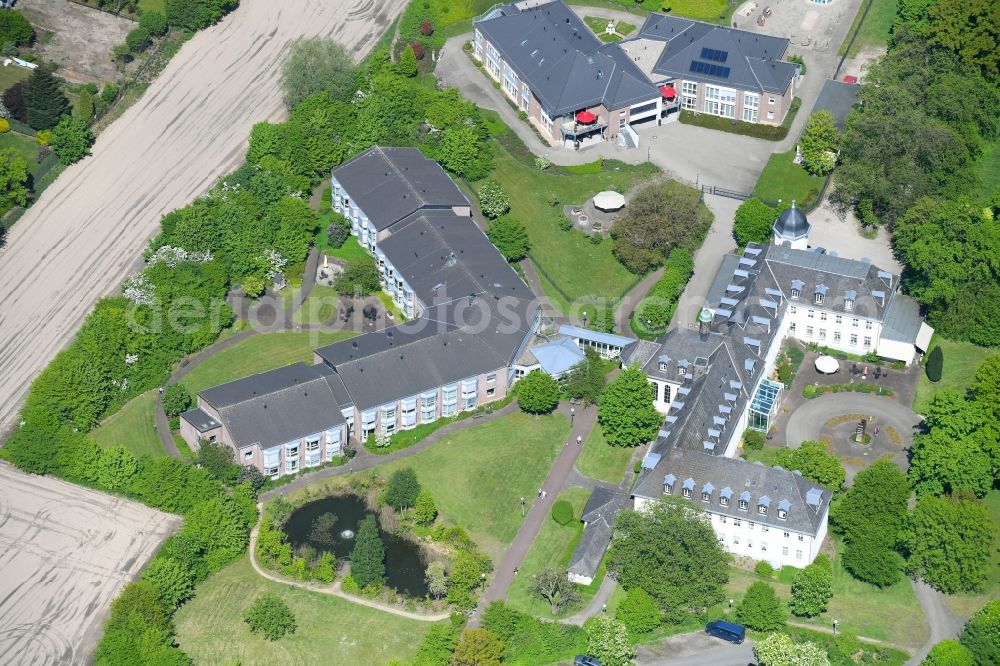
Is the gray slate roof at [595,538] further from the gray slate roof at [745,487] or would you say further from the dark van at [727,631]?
the dark van at [727,631]

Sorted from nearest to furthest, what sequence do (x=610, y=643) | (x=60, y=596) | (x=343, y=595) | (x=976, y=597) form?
(x=610, y=643) < (x=976, y=597) < (x=343, y=595) < (x=60, y=596)

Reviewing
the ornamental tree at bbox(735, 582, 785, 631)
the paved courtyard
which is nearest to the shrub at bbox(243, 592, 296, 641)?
the paved courtyard

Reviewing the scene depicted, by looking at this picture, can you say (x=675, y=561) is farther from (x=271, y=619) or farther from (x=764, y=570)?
(x=271, y=619)

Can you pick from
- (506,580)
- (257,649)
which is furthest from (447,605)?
(257,649)

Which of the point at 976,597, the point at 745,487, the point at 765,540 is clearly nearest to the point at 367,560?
the point at 745,487

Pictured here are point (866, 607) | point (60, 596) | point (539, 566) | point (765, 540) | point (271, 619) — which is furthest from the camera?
point (539, 566)

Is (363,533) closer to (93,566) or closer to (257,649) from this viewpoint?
(257,649)

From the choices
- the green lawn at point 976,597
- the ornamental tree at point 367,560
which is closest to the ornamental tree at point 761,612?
the green lawn at point 976,597
